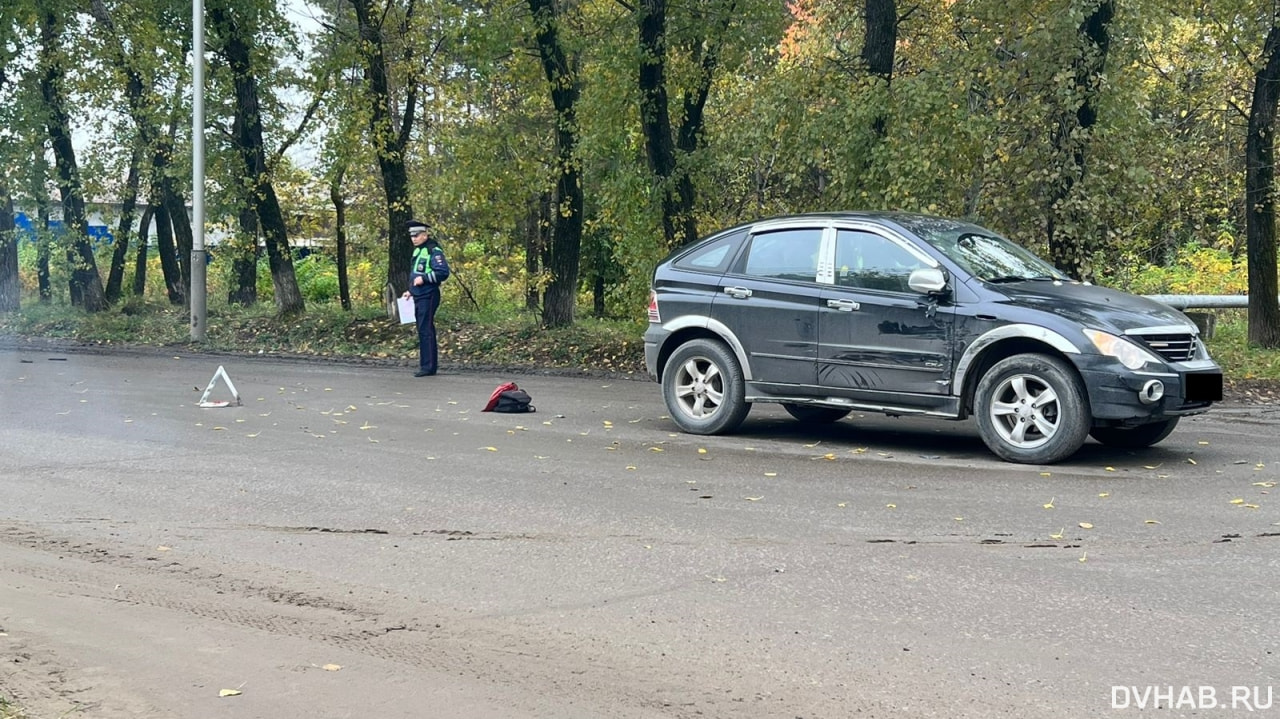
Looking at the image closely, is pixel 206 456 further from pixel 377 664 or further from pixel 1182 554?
pixel 1182 554

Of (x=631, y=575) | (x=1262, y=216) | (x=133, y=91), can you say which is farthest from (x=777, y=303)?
(x=133, y=91)

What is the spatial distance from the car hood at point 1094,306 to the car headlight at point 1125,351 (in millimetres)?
90

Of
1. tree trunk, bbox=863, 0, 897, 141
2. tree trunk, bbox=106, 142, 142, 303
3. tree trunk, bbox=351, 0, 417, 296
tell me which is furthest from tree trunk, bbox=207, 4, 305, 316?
tree trunk, bbox=863, 0, 897, 141

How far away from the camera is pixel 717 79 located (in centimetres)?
2041

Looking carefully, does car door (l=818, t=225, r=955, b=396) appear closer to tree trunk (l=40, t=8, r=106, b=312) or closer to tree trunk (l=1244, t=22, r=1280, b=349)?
tree trunk (l=1244, t=22, r=1280, b=349)

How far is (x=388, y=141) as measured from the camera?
22672 millimetres

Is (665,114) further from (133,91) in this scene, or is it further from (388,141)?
Answer: (133,91)

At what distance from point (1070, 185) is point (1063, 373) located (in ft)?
24.0

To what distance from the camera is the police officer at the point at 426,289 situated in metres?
17.2

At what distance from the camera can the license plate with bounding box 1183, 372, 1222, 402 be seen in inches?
373

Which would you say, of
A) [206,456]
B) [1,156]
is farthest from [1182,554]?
[1,156]

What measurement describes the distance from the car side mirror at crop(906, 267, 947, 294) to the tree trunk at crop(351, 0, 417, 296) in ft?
45.0

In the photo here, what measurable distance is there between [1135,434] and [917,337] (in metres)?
1.93

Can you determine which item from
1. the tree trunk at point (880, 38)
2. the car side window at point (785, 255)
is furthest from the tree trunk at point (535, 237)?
the car side window at point (785, 255)
